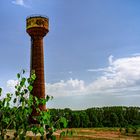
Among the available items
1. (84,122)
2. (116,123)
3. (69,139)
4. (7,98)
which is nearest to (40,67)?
(69,139)

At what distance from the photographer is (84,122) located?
76.3 m

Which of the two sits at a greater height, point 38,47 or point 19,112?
point 38,47

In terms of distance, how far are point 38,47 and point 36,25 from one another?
311cm

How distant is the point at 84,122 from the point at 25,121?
7316 centimetres

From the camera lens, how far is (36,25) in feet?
126

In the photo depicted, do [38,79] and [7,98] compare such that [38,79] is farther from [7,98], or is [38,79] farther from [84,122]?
[84,122]

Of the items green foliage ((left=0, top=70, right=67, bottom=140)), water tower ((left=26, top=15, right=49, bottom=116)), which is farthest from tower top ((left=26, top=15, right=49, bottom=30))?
green foliage ((left=0, top=70, right=67, bottom=140))

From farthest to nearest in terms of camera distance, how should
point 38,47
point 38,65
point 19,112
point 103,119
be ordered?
point 103,119
point 38,47
point 38,65
point 19,112

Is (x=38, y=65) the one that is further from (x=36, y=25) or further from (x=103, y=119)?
(x=103, y=119)

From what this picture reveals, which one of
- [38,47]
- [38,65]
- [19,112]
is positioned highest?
[38,47]

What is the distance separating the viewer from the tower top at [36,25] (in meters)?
38.4

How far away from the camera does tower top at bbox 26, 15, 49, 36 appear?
38.4 meters

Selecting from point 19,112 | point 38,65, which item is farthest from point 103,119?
point 19,112

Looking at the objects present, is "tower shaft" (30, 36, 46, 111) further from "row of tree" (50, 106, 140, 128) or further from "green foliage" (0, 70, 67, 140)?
"row of tree" (50, 106, 140, 128)
